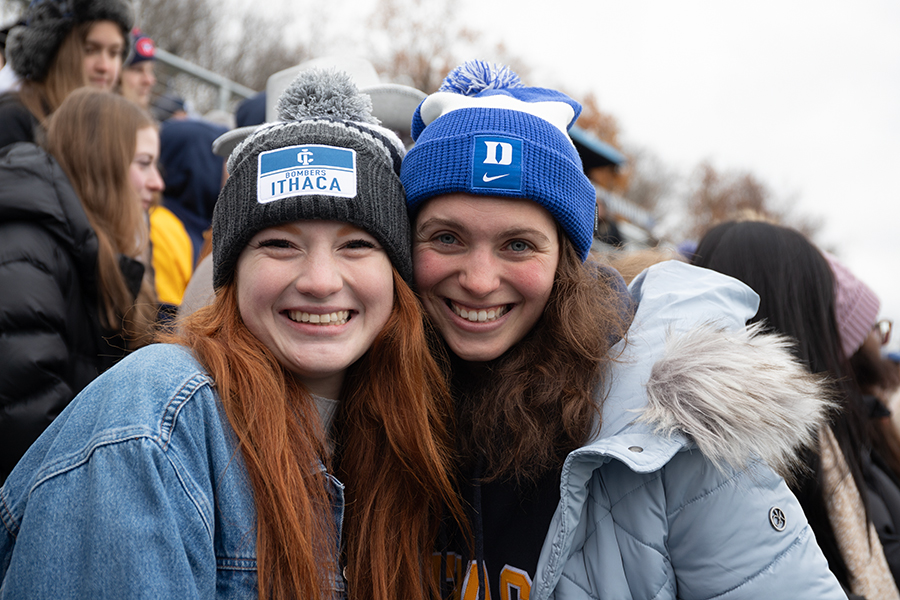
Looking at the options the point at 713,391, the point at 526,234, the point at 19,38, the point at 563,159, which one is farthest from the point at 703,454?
the point at 19,38

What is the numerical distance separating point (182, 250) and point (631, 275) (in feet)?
8.08

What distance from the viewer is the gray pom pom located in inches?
73.5

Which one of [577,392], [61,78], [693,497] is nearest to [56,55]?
[61,78]

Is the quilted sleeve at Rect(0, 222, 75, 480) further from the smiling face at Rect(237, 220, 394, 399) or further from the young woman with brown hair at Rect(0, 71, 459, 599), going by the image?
the smiling face at Rect(237, 220, 394, 399)

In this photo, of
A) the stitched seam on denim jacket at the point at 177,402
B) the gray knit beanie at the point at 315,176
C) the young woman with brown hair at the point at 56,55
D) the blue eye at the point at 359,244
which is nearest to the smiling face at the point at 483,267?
the gray knit beanie at the point at 315,176

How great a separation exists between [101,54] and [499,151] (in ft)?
9.67

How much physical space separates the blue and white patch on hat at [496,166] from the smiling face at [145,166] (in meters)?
2.03

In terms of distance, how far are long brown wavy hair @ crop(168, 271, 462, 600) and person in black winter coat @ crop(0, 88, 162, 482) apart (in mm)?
656

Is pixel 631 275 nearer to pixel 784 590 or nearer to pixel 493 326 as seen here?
pixel 493 326

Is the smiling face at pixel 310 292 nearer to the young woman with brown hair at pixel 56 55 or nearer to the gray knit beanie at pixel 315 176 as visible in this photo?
the gray knit beanie at pixel 315 176

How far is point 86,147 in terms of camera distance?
2820 millimetres

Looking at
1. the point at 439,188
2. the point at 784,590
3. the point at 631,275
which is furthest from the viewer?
the point at 631,275

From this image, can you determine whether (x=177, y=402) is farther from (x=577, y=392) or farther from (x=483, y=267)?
(x=577, y=392)

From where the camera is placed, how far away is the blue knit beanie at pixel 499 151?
1934 mm
